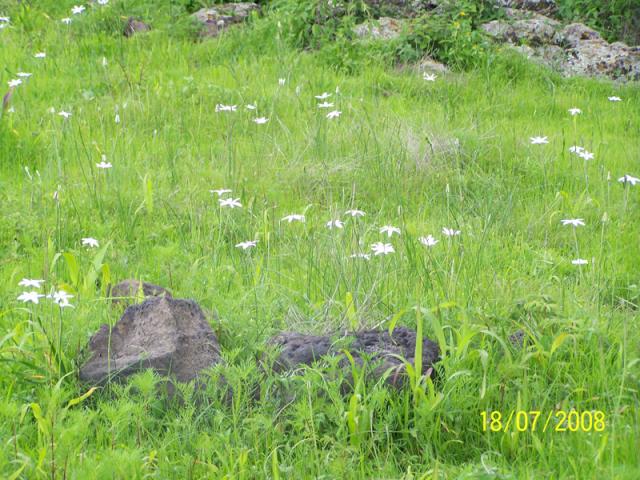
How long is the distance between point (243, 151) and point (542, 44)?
12.9 ft

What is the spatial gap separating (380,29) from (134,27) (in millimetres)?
2461

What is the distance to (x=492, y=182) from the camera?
5.53 meters

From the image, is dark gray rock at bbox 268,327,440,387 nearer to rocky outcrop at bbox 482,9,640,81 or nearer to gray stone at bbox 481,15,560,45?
rocky outcrop at bbox 482,9,640,81

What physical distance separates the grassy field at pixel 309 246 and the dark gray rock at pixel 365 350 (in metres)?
0.08

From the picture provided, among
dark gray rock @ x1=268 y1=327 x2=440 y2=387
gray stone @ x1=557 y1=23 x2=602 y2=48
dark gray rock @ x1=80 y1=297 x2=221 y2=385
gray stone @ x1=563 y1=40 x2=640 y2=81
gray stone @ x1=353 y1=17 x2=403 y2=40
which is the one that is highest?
dark gray rock @ x1=80 y1=297 x2=221 y2=385

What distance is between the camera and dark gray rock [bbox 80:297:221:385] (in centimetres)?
311

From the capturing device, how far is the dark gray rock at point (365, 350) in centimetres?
312

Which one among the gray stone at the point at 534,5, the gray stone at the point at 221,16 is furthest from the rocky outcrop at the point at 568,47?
the gray stone at the point at 221,16

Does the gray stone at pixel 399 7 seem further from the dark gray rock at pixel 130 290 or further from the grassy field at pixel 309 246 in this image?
the dark gray rock at pixel 130 290

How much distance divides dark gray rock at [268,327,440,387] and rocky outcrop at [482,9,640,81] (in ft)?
18.5

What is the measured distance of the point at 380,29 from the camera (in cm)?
831

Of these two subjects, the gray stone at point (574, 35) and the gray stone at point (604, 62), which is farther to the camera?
the gray stone at point (574, 35)

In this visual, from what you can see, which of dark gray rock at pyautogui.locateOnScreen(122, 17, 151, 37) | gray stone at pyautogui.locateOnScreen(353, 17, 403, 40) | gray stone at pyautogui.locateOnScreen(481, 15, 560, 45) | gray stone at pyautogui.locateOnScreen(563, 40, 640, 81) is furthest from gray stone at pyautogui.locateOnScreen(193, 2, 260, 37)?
gray stone at pyautogui.locateOnScreen(563, 40, 640, 81)

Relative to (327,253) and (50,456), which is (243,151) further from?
(50,456)
